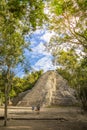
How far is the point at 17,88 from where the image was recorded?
11844cm

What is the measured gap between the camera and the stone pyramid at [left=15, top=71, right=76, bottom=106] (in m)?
87.2

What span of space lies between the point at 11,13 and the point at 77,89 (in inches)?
1874

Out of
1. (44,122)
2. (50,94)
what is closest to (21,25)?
(44,122)

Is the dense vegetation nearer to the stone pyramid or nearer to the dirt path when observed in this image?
the dirt path

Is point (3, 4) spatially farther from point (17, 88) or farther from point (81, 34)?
point (17, 88)

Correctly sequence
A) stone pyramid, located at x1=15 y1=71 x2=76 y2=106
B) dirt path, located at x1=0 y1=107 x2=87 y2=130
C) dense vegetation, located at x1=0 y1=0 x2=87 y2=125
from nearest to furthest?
dense vegetation, located at x1=0 y1=0 x2=87 y2=125 → dirt path, located at x1=0 y1=107 x2=87 y2=130 → stone pyramid, located at x1=15 y1=71 x2=76 y2=106

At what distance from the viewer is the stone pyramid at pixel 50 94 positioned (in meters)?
87.2

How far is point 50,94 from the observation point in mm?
92500

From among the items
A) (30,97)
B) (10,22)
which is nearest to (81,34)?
(10,22)

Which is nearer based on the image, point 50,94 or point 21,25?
point 21,25

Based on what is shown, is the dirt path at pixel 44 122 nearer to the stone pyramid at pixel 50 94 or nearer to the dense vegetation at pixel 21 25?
the dense vegetation at pixel 21 25

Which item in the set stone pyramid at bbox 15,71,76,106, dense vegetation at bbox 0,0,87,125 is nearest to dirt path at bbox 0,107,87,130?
dense vegetation at bbox 0,0,87,125

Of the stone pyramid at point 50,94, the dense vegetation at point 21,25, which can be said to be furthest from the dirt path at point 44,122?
the stone pyramid at point 50,94

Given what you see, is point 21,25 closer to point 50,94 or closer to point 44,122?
point 44,122
